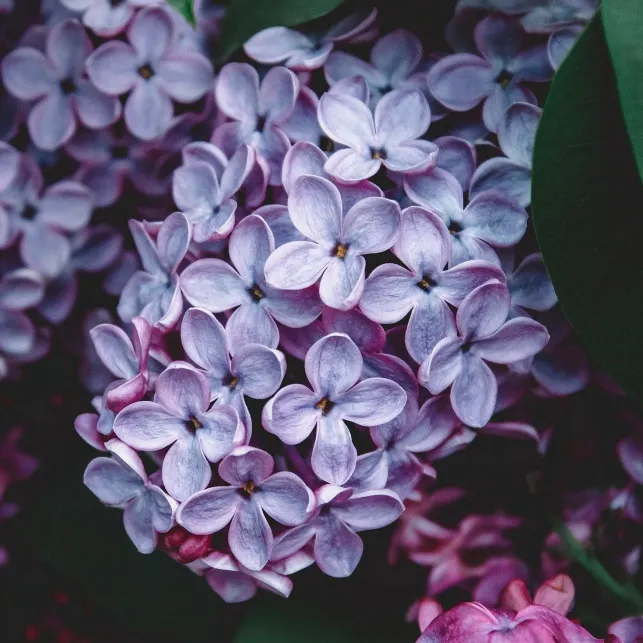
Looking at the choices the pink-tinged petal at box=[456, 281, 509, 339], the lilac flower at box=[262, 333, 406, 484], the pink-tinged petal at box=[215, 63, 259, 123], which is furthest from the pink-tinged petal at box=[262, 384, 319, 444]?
the pink-tinged petal at box=[215, 63, 259, 123]

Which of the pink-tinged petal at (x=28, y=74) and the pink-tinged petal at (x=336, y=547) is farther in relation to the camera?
the pink-tinged petal at (x=28, y=74)

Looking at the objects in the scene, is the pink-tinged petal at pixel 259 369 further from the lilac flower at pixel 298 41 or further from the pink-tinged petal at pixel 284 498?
the lilac flower at pixel 298 41

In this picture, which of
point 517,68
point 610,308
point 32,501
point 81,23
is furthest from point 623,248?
point 32,501

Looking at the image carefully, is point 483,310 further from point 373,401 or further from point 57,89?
point 57,89

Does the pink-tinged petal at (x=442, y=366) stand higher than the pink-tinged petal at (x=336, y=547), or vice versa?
the pink-tinged petal at (x=442, y=366)

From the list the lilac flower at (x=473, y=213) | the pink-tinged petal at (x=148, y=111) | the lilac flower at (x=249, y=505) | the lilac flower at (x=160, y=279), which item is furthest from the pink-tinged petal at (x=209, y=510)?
the pink-tinged petal at (x=148, y=111)

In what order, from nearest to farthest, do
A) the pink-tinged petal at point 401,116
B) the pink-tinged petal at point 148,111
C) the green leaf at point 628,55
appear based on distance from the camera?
the green leaf at point 628,55
the pink-tinged petal at point 401,116
the pink-tinged petal at point 148,111

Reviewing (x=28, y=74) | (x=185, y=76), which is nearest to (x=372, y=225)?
(x=185, y=76)
